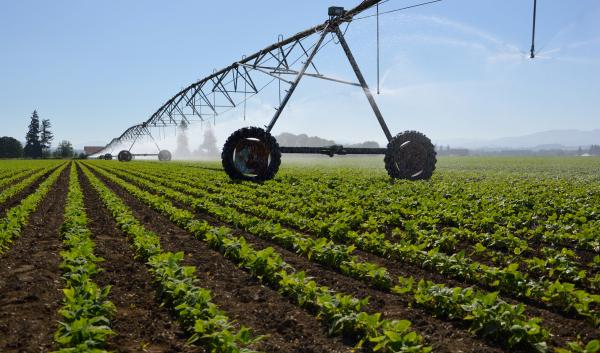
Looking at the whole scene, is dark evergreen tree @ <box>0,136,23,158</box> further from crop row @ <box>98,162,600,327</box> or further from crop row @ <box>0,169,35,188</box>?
crop row @ <box>98,162,600,327</box>

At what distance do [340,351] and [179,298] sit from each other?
195cm

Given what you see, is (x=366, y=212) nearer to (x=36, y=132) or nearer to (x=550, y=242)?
(x=550, y=242)

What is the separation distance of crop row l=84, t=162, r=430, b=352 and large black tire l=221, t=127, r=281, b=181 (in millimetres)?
7719

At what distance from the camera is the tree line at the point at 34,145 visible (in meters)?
99.2

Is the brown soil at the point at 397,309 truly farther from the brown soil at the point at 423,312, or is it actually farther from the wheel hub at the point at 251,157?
the wheel hub at the point at 251,157

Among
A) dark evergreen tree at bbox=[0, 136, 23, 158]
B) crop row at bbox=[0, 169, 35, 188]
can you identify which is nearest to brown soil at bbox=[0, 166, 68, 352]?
crop row at bbox=[0, 169, 35, 188]

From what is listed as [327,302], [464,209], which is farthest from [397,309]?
[464,209]

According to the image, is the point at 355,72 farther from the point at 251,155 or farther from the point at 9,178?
the point at 9,178

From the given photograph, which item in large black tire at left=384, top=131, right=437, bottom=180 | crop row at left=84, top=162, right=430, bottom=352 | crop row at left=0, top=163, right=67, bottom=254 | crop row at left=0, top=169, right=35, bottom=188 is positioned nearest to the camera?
crop row at left=84, top=162, right=430, bottom=352

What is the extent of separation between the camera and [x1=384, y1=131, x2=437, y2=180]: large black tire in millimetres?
16453

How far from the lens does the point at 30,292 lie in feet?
18.0

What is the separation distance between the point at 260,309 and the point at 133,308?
4.68 feet

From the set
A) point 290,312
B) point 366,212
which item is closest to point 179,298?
point 290,312

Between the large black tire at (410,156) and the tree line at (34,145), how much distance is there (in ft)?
342
